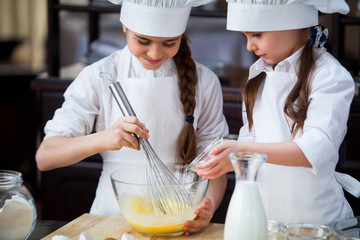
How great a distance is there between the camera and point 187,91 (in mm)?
1612

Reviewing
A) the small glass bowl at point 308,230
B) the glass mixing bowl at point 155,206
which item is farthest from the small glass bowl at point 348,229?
the glass mixing bowl at point 155,206

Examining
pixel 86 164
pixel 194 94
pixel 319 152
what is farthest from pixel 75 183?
pixel 319 152

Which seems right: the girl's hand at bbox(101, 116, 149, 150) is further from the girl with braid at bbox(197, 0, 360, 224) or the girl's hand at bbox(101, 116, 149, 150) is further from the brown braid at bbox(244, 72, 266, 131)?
the brown braid at bbox(244, 72, 266, 131)

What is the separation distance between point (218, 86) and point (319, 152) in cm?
48

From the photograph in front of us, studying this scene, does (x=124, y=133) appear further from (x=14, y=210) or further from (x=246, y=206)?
(x=246, y=206)

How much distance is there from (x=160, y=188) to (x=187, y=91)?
0.46 m

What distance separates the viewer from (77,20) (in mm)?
5027

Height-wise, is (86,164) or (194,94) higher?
(194,94)

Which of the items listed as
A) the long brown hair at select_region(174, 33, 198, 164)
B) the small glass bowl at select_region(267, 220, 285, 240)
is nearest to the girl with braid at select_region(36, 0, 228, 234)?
the long brown hair at select_region(174, 33, 198, 164)

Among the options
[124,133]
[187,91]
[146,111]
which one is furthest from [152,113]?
[124,133]

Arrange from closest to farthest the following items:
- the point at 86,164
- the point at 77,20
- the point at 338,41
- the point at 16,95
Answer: the point at 338,41, the point at 86,164, the point at 16,95, the point at 77,20

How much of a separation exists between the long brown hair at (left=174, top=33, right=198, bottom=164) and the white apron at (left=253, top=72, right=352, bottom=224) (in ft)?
0.66

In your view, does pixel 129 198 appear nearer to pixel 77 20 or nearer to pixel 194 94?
pixel 194 94

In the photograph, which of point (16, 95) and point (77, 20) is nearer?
point (16, 95)
